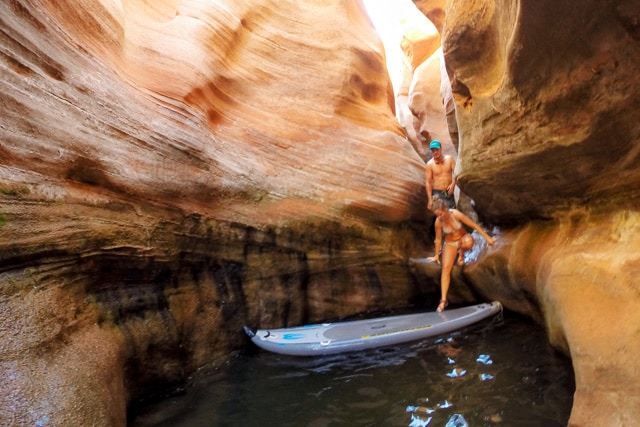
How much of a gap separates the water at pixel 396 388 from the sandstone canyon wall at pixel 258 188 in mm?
442

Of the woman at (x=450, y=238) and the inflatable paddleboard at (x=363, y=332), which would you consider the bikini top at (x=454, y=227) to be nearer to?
the woman at (x=450, y=238)

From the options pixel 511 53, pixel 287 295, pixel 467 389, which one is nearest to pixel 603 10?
pixel 511 53

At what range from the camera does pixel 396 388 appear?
447 centimetres

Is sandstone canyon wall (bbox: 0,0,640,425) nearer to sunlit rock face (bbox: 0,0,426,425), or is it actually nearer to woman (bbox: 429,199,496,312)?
sunlit rock face (bbox: 0,0,426,425)

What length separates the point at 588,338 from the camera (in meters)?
3.54

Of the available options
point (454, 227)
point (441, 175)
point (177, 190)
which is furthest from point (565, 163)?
point (177, 190)

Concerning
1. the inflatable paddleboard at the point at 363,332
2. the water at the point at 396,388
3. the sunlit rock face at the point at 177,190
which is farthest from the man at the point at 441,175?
the water at the point at 396,388

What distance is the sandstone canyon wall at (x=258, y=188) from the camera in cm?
351

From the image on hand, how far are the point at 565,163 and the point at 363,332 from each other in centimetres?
342

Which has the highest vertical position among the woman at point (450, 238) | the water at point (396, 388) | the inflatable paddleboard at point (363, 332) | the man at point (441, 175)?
the man at point (441, 175)

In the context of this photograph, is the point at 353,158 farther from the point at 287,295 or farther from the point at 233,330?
the point at 233,330

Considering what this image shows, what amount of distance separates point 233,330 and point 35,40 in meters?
4.23

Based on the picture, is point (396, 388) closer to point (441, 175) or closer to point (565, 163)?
point (565, 163)

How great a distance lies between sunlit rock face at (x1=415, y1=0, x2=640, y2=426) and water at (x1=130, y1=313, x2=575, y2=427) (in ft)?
1.50
